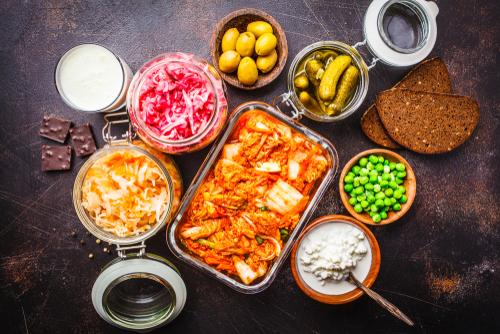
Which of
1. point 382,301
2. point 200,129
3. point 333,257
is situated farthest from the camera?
point 333,257

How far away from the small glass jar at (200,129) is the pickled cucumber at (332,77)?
2.04ft

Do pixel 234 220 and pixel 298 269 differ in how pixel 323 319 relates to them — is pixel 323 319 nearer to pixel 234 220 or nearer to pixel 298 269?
pixel 298 269

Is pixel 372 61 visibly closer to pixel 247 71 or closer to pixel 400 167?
pixel 400 167

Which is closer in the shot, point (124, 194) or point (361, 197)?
point (124, 194)

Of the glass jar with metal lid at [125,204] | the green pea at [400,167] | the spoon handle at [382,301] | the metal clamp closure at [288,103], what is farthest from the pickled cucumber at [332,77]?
the spoon handle at [382,301]

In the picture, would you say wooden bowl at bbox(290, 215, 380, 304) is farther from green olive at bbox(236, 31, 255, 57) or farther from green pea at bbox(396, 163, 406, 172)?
green olive at bbox(236, 31, 255, 57)

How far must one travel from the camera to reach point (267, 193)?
2453 millimetres

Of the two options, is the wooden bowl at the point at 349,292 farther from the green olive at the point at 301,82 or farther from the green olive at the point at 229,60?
the green olive at the point at 229,60

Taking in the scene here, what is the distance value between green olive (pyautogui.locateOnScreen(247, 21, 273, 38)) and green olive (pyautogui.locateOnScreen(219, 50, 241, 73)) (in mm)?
190

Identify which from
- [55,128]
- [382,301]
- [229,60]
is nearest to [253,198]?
[229,60]

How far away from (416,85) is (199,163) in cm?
157

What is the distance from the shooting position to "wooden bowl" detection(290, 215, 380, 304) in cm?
258

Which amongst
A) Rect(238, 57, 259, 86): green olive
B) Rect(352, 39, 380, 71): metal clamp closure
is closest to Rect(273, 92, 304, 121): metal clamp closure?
Rect(238, 57, 259, 86): green olive

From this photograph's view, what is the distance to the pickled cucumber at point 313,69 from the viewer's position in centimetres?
252
